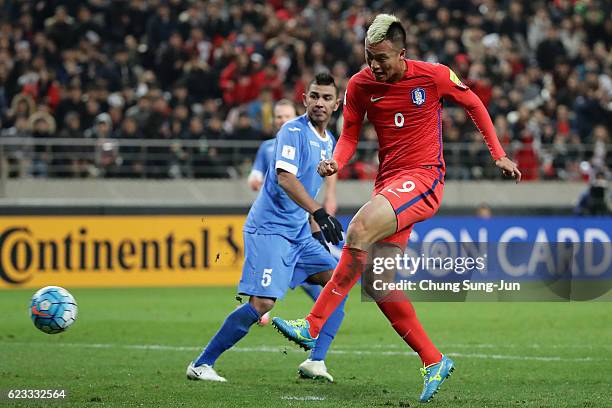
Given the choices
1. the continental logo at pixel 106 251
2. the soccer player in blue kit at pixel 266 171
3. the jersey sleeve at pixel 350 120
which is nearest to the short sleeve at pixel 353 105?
the jersey sleeve at pixel 350 120

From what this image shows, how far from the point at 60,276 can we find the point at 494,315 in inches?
274

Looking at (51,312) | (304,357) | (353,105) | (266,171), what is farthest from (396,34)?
(266,171)

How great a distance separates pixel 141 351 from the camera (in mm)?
10234

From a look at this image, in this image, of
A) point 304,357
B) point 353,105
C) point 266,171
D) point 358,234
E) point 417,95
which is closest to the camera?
point 358,234

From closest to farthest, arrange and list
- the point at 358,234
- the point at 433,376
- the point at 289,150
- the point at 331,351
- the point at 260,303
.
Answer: the point at 358,234 → the point at 433,376 → the point at 289,150 → the point at 260,303 → the point at 331,351

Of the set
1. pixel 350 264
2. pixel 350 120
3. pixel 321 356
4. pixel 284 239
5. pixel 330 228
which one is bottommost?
pixel 321 356

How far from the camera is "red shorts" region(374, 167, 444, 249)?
22.3 ft

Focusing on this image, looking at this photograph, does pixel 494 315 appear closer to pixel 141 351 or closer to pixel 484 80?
pixel 141 351

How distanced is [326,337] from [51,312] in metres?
2.15

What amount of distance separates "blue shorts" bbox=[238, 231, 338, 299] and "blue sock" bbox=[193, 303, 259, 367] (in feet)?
0.49

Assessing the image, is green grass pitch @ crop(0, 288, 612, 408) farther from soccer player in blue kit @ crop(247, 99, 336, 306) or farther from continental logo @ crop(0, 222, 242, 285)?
continental logo @ crop(0, 222, 242, 285)

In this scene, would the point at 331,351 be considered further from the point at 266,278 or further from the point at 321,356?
the point at 266,278

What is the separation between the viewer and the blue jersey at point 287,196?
320 inches

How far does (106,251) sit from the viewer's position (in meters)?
17.3
